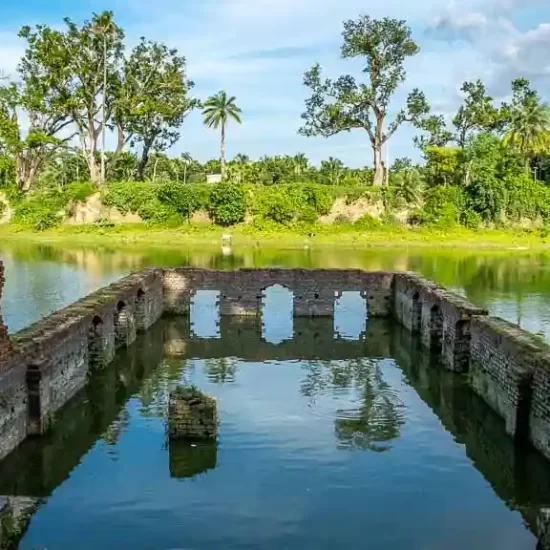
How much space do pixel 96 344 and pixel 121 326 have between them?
9.83 feet

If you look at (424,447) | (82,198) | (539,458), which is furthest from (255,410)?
(82,198)

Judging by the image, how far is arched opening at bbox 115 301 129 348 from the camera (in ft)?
77.1

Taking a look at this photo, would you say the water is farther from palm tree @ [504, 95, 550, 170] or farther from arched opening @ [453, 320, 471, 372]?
palm tree @ [504, 95, 550, 170]

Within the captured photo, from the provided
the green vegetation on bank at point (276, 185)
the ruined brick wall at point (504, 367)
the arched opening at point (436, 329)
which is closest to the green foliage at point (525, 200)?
the green vegetation on bank at point (276, 185)

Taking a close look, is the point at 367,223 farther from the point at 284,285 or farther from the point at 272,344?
the point at 272,344

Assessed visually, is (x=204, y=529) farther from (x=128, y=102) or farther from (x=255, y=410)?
(x=128, y=102)

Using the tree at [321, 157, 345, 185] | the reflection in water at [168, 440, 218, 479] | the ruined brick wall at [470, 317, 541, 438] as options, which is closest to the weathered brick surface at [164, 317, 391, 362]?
the ruined brick wall at [470, 317, 541, 438]

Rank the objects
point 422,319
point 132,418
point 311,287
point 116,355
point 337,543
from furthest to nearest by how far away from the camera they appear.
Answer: point 311,287
point 422,319
point 116,355
point 132,418
point 337,543

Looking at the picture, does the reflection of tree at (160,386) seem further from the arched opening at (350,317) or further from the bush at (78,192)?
the bush at (78,192)

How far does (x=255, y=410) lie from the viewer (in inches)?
682

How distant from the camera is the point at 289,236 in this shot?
6156cm

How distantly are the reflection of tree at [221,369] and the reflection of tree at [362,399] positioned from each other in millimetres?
1929

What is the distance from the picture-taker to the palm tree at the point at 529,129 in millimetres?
68750

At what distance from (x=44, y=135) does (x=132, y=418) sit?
5329 cm
